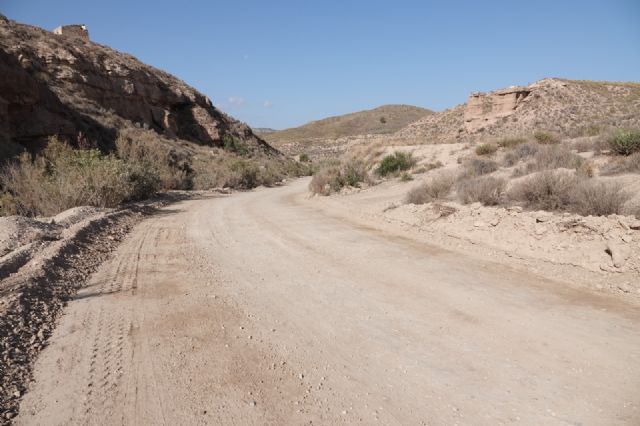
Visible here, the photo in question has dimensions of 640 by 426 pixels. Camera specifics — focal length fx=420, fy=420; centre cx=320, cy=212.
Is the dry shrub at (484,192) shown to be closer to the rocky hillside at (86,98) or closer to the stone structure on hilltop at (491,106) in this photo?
the rocky hillside at (86,98)

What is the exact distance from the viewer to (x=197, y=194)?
820 inches

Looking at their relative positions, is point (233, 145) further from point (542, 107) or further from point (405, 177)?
point (542, 107)

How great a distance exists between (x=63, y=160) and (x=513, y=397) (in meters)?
15.3

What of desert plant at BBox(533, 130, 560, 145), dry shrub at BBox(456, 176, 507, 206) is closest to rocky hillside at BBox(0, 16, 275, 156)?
dry shrub at BBox(456, 176, 507, 206)

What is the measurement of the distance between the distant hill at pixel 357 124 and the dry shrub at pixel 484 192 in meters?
89.7

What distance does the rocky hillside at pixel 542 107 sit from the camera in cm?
3862

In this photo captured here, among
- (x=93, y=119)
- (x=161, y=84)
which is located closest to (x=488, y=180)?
(x=93, y=119)

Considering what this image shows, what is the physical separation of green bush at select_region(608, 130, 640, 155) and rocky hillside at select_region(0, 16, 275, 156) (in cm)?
2131

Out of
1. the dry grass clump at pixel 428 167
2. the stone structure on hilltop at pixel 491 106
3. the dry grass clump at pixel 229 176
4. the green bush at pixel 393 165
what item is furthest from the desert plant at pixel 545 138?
the stone structure on hilltop at pixel 491 106

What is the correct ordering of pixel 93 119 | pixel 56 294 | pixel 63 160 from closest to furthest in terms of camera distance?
pixel 56 294
pixel 63 160
pixel 93 119

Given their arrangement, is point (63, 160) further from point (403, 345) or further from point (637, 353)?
point (637, 353)

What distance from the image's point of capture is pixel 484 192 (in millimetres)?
9906

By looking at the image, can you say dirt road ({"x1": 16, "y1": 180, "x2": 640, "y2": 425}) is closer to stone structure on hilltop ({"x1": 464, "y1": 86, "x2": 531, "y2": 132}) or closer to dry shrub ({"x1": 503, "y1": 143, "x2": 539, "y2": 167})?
dry shrub ({"x1": 503, "y1": 143, "x2": 539, "y2": 167})

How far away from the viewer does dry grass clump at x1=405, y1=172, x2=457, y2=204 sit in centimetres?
1160
